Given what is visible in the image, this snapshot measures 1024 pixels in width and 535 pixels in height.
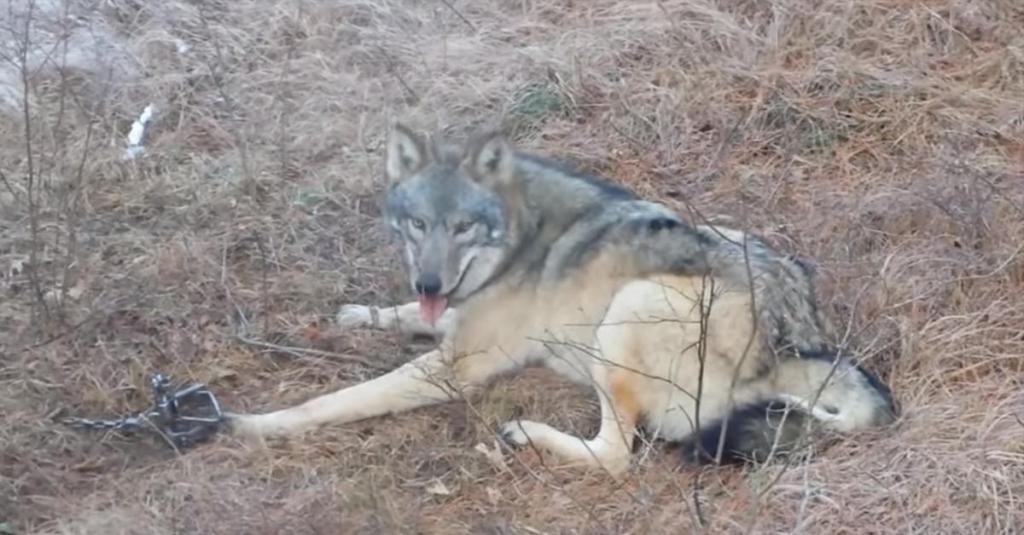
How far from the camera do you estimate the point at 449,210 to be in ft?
17.5

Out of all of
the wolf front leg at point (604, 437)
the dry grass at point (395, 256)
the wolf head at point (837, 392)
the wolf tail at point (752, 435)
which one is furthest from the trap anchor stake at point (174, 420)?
the wolf head at point (837, 392)

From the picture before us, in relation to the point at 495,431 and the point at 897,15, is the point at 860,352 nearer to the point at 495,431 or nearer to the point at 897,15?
the point at 495,431

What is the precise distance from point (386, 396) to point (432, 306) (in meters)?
0.41

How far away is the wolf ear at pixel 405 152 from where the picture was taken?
5500 mm

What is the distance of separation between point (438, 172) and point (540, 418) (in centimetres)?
102

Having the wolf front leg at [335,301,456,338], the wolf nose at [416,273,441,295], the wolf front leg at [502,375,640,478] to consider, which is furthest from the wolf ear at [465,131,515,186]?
the wolf front leg at [502,375,640,478]

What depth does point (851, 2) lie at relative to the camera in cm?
782

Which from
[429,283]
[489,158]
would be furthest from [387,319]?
[489,158]

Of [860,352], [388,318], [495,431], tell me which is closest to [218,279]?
[388,318]

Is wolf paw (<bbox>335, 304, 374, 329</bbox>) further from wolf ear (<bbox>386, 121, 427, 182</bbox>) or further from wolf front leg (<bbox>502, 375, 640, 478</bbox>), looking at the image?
wolf front leg (<bbox>502, 375, 640, 478</bbox>)

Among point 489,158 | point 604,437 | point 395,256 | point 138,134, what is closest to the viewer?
point 604,437

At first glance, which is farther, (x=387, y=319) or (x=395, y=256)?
(x=395, y=256)

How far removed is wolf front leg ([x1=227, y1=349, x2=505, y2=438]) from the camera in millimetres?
5020

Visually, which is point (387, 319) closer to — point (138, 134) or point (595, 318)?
point (595, 318)
